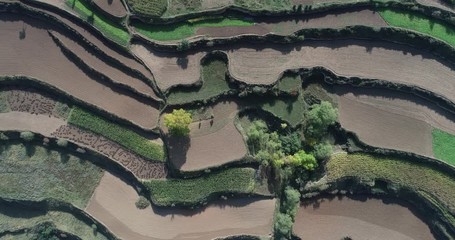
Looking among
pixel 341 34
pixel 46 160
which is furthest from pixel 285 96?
pixel 46 160

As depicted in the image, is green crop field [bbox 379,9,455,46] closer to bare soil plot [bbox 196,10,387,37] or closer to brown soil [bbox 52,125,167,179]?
bare soil plot [bbox 196,10,387,37]

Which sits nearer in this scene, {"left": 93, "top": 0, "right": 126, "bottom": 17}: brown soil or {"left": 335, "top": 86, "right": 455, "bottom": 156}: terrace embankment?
{"left": 93, "top": 0, "right": 126, "bottom": 17}: brown soil

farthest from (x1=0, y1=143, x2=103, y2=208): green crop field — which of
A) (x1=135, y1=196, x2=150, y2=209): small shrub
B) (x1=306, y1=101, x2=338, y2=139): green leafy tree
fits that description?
(x1=306, y1=101, x2=338, y2=139): green leafy tree

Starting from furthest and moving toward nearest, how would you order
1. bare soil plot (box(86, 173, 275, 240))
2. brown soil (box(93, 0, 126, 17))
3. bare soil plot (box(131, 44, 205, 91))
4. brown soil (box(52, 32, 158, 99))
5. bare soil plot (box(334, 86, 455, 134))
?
bare soil plot (box(334, 86, 455, 134)), brown soil (box(52, 32, 158, 99)), bare soil plot (box(86, 173, 275, 240)), bare soil plot (box(131, 44, 205, 91)), brown soil (box(93, 0, 126, 17))

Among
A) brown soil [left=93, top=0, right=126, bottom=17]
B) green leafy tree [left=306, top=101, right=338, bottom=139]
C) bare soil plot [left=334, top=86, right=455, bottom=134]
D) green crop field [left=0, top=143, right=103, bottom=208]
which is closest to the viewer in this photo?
green leafy tree [left=306, top=101, right=338, bottom=139]

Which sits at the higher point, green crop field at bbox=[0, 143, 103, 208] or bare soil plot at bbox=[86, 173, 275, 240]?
green crop field at bbox=[0, 143, 103, 208]

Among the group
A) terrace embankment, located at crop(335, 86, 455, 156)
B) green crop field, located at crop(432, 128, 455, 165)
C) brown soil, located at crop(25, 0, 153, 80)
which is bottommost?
green crop field, located at crop(432, 128, 455, 165)

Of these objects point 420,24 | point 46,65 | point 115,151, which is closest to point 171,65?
point 115,151
